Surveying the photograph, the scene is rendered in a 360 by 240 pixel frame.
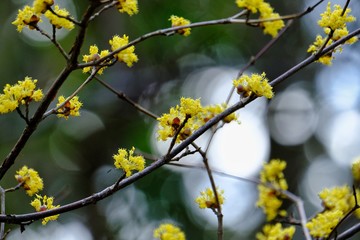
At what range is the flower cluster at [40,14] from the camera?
106cm

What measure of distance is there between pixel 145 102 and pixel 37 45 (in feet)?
5.20

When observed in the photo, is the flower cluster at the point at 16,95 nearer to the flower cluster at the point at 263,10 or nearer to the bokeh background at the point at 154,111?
the flower cluster at the point at 263,10

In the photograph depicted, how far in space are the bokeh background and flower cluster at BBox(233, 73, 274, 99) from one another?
309 centimetres

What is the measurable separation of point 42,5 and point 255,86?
1.63 ft

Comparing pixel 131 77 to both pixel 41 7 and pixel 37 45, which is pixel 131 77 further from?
pixel 41 7

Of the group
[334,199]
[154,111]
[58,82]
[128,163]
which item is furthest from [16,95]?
[154,111]

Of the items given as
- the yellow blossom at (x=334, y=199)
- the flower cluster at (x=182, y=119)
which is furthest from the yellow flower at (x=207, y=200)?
the yellow blossom at (x=334, y=199)

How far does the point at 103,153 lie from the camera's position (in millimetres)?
5051

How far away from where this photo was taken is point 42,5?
3.47 ft

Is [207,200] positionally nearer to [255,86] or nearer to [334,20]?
[255,86]

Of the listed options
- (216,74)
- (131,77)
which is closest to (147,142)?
(131,77)

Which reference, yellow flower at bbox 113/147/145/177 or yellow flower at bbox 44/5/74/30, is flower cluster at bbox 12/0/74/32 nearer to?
yellow flower at bbox 44/5/74/30

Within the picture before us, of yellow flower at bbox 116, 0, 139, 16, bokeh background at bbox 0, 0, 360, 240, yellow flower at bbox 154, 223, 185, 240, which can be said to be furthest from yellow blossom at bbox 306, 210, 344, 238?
bokeh background at bbox 0, 0, 360, 240

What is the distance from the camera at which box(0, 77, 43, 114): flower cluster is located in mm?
1109
